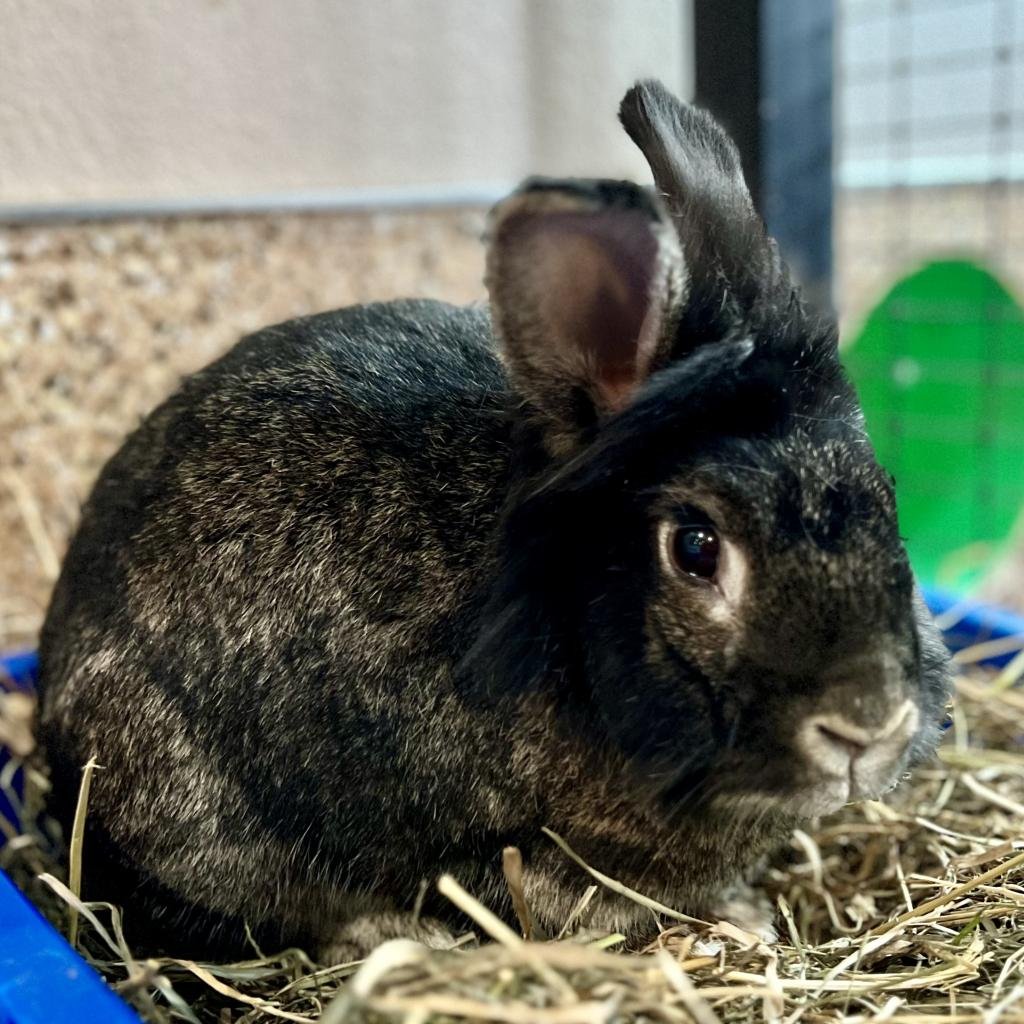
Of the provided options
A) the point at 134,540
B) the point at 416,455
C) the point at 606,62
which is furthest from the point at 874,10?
the point at 134,540

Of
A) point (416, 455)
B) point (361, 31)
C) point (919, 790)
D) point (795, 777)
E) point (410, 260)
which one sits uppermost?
point (361, 31)

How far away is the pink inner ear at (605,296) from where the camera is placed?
1221 mm

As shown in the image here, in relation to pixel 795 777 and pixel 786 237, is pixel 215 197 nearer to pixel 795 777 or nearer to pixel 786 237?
pixel 786 237

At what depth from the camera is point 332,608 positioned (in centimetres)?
155

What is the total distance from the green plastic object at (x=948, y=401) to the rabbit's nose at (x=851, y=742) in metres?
2.45

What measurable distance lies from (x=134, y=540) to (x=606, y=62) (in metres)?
2.43

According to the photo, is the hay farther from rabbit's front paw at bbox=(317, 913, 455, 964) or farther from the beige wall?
the beige wall

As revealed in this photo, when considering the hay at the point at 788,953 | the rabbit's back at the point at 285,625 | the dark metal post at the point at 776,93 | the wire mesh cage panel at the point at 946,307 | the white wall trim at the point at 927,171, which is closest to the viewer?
the hay at the point at 788,953

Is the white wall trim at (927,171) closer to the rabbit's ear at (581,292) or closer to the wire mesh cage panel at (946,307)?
the wire mesh cage panel at (946,307)

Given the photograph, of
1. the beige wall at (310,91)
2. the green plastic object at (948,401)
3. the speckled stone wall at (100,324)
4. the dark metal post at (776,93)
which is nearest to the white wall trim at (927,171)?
the green plastic object at (948,401)

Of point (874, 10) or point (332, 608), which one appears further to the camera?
point (874, 10)

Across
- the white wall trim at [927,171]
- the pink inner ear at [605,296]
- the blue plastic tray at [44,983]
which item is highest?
the white wall trim at [927,171]

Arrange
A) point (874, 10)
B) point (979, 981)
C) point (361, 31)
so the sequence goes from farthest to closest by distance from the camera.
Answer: point (874, 10)
point (361, 31)
point (979, 981)

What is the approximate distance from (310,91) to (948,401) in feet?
7.58
